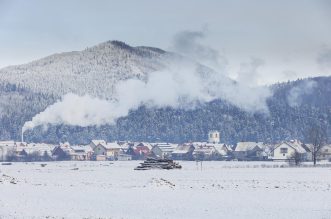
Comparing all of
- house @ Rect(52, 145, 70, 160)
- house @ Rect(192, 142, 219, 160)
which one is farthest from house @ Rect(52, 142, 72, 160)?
house @ Rect(192, 142, 219, 160)

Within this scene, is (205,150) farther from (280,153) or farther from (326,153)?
(326,153)

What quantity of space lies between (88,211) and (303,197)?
1478 centimetres

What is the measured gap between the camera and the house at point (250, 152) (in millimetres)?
179700

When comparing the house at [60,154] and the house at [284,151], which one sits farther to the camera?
the house at [60,154]

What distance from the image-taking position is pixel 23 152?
19350cm

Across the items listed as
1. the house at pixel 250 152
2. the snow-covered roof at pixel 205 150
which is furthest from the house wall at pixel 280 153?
the snow-covered roof at pixel 205 150

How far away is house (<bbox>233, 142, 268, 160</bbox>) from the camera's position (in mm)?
179700

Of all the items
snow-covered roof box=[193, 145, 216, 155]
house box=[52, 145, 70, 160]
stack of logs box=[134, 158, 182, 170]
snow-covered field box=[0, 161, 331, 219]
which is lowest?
snow-covered field box=[0, 161, 331, 219]

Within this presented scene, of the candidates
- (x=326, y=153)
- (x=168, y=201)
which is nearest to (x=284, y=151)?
(x=326, y=153)

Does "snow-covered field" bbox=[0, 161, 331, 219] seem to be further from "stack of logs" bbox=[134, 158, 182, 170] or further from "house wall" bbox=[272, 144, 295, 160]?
"house wall" bbox=[272, 144, 295, 160]

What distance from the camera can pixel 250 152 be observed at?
18975 centimetres

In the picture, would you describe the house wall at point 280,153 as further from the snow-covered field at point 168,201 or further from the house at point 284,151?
the snow-covered field at point 168,201

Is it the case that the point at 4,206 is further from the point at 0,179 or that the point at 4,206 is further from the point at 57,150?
the point at 57,150

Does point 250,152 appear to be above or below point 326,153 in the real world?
above
